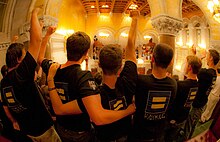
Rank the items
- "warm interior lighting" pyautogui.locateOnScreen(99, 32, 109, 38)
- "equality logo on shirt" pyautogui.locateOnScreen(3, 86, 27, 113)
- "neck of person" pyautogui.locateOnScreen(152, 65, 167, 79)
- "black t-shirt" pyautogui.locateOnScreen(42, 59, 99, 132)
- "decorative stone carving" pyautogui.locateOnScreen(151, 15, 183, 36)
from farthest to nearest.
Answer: "warm interior lighting" pyautogui.locateOnScreen(99, 32, 109, 38) < "decorative stone carving" pyautogui.locateOnScreen(151, 15, 183, 36) < "neck of person" pyautogui.locateOnScreen(152, 65, 167, 79) < "equality logo on shirt" pyautogui.locateOnScreen(3, 86, 27, 113) < "black t-shirt" pyautogui.locateOnScreen(42, 59, 99, 132)

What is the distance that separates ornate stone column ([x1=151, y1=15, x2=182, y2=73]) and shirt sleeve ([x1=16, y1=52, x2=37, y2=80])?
15.6ft

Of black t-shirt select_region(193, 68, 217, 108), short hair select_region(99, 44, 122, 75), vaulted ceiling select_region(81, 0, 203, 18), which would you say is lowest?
black t-shirt select_region(193, 68, 217, 108)

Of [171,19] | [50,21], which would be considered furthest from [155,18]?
[50,21]

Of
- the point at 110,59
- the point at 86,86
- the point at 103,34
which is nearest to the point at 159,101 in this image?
the point at 110,59

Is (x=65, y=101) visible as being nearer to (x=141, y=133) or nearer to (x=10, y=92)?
(x=10, y=92)

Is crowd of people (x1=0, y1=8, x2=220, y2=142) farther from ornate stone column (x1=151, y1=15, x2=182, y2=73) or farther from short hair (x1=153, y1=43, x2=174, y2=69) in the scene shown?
ornate stone column (x1=151, y1=15, x2=182, y2=73)

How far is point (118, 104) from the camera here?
1.72 meters

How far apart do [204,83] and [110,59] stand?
6.39ft

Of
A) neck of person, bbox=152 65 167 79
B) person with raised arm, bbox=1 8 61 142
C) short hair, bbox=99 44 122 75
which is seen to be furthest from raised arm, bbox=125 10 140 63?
person with raised arm, bbox=1 8 61 142

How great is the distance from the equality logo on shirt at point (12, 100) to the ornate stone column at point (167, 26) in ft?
15.5

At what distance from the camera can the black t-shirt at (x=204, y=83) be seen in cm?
294

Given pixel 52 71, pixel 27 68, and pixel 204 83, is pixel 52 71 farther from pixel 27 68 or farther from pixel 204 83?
pixel 204 83

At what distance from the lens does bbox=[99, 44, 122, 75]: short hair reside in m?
1.62

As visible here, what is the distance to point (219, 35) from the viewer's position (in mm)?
5418
